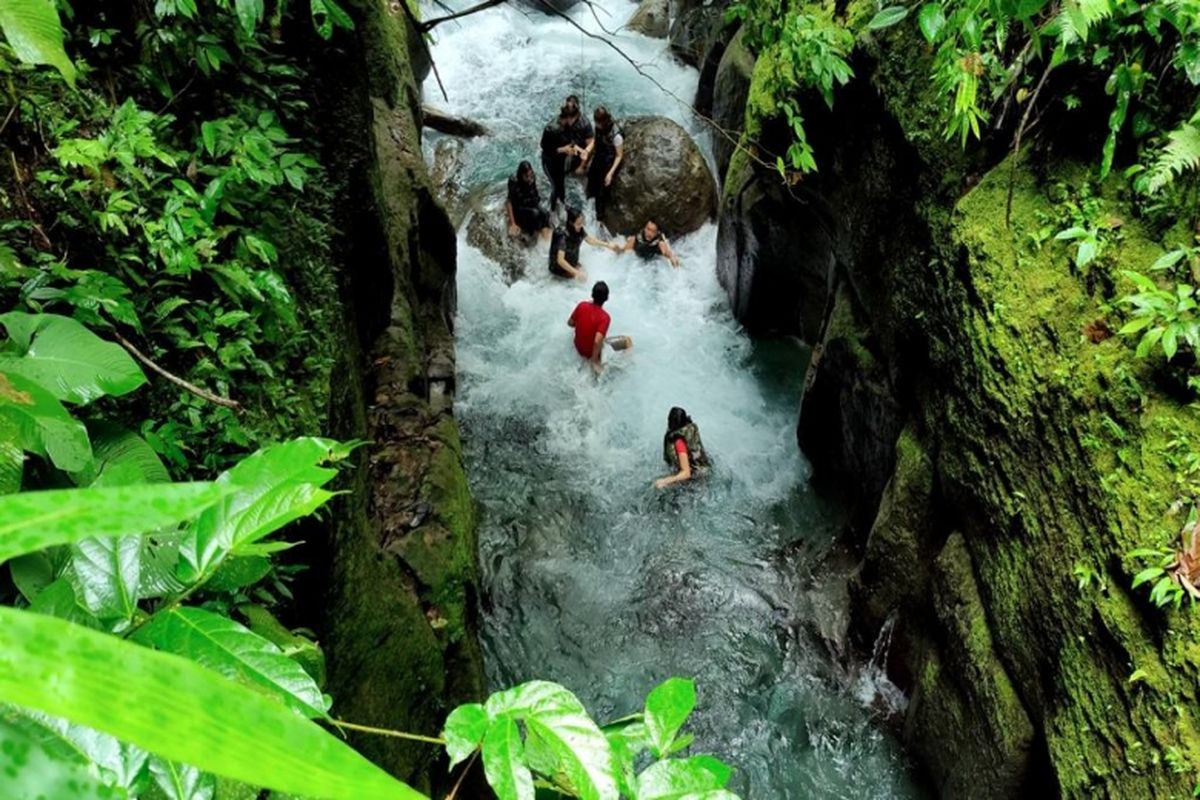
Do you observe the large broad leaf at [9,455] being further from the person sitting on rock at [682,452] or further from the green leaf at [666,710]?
the person sitting on rock at [682,452]

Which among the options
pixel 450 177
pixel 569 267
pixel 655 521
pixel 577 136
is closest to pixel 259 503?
pixel 655 521

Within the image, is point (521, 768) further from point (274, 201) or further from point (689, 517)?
point (689, 517)

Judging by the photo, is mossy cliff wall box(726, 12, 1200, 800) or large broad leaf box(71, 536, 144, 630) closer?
large broad leaf box(71, 536, 144, 630)

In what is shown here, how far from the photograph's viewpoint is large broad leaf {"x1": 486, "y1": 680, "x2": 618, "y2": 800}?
0.90 meters

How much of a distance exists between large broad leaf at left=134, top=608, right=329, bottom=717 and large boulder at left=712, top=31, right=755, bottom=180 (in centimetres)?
918

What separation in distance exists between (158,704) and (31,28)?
1.32 m

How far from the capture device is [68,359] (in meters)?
1.72

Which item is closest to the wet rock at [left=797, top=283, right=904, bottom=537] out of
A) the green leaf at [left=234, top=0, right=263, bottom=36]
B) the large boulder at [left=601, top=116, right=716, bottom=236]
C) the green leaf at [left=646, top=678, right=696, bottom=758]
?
the large boulder at [left=601, top=116, right=716, bottom=236]

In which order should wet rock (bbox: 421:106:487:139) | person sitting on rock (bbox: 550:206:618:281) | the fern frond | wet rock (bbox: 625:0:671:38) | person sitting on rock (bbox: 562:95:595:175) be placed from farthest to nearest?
wet rock (bbox: 625:0:671:38), wet rock (bbox: 421:106:487:139), person sitting on rock (bbox: 562:95:595:175), person sitting on rock (bbox: 550:206:618:281), the fern frond

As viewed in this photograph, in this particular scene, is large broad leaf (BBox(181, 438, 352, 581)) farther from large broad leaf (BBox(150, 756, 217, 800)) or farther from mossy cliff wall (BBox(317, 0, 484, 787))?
mossy cliff wall (BBox(317, 0, 484, 787))

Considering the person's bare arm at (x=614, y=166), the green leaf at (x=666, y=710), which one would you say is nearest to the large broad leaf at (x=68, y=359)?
the green leaf at (x=666, y=710)

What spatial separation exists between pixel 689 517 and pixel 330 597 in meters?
4.60

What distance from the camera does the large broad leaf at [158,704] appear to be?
1.13 ft

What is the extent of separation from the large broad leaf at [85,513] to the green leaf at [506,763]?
1.92 feet
